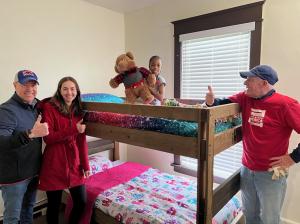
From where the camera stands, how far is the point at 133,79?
1.98 meters

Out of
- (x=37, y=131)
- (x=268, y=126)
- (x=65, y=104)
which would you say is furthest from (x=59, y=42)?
(x=268, y=126)

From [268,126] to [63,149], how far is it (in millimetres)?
1557

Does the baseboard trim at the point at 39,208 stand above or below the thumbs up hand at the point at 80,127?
below

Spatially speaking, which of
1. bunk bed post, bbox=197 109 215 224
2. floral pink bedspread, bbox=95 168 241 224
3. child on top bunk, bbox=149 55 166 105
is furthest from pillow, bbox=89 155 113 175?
bunk bed post, bbox=197 109 215 224

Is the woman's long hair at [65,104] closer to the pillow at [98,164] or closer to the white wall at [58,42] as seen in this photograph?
the white wall at [58,42]

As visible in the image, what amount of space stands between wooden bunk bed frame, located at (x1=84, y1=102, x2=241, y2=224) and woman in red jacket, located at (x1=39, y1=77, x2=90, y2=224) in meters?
0.34

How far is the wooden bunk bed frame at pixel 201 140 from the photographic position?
1354 millimetres

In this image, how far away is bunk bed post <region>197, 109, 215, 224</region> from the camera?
4.35 feet

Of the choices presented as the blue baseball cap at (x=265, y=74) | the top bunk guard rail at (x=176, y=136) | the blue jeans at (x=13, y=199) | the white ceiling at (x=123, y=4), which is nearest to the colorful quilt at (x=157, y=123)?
the top bunk guard rail at (x=176, y=136)

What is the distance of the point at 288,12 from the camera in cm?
225

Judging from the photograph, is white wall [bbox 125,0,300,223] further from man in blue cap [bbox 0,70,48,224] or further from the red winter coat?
man in blue cap [bbox 0,70,48,224]

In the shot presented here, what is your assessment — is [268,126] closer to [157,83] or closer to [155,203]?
[157,83]

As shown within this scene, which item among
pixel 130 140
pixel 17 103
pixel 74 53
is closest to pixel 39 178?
pixel 17 103

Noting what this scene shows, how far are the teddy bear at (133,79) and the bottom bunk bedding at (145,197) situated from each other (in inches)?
37.6
